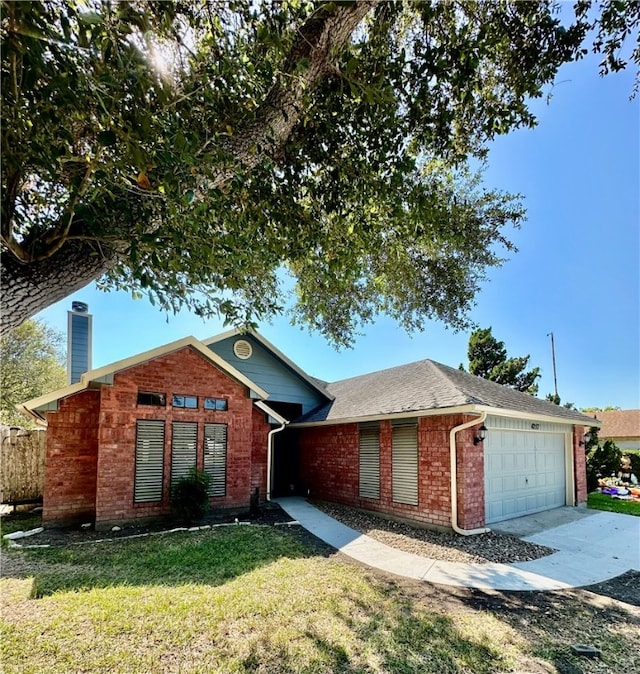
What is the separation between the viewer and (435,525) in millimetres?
8539

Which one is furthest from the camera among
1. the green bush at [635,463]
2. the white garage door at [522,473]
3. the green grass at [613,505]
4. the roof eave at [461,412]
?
the green bush at [635,463]

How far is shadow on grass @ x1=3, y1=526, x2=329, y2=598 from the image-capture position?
5273 millimetres

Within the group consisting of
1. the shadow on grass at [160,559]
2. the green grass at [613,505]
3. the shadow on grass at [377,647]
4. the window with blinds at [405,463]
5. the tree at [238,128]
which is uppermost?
the tree at [238,128]

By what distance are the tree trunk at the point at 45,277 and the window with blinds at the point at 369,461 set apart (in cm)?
851

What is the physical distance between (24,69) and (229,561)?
6453 millimetres

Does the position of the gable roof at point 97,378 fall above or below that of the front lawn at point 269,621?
above

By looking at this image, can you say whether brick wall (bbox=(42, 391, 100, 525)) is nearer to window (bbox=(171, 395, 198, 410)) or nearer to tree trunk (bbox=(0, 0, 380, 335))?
window (bbox=(171, 395, 198, 410))

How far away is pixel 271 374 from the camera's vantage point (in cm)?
1391

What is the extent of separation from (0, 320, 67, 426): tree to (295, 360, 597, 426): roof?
15.5m

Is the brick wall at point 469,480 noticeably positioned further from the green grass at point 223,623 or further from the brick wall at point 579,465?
the brick wall at point 579,465

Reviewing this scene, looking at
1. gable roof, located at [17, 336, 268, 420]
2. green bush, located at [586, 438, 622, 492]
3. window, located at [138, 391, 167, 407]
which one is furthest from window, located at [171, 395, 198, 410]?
green bush, located at [586, 438, 622, 492]

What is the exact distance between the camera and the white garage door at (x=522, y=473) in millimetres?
9219

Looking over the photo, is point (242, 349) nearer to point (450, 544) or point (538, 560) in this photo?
point (450, 544)

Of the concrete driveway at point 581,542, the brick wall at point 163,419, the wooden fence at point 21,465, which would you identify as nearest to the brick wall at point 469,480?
the concrete driveway at point 581,542
